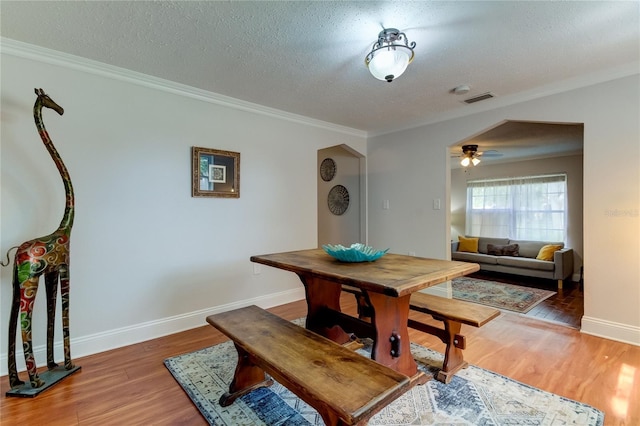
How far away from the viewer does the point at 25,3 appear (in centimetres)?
166

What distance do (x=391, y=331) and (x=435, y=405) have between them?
0.45 m

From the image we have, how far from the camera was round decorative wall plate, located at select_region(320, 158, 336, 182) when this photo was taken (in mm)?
4844

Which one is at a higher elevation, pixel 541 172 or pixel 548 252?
pixel 541 172

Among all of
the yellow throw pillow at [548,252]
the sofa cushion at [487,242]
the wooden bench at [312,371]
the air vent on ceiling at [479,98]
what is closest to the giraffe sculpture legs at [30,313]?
the wooden bench at [312,371]

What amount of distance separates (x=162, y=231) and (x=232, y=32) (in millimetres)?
1711

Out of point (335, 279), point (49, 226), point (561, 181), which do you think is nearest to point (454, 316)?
point (335, 279)

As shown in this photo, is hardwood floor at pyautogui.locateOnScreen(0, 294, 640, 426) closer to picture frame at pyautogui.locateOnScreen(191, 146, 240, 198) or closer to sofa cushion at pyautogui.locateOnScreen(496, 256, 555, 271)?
picture frame at pyautogui.locateOnScreen(191, 146, 240, 198)

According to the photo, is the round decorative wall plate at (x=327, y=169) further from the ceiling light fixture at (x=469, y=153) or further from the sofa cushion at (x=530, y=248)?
the sofa cushion at (x=530, y=248)

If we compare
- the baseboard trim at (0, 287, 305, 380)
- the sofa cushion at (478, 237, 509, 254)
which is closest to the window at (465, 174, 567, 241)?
the sofa cushion at (478, 237, 509, 254)

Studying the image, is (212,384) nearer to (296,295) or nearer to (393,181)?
(296,295)

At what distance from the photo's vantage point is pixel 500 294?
13.4ft

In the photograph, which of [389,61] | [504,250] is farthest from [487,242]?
[389,61]

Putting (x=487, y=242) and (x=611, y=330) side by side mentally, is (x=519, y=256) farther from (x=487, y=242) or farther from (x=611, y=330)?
(x=611, y=330)

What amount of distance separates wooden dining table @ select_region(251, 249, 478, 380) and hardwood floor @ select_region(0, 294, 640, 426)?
0.83 metres
